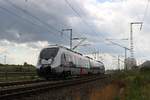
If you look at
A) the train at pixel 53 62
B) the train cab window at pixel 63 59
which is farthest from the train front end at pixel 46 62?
the train cab window at pixel 63 59

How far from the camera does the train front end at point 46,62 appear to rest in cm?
3347

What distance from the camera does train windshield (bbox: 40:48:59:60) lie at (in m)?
34.5

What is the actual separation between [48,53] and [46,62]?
1104mm

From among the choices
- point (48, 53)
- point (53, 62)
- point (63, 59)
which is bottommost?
point (53, 62)

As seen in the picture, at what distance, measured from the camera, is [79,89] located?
76.7 feet

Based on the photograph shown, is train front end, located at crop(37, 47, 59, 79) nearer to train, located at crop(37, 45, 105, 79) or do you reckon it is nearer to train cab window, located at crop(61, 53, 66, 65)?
train, located at crop(37, 45, 105, 79)

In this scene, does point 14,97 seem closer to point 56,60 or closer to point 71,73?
point 56,60

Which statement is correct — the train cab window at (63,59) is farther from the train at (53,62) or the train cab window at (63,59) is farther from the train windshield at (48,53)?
the train windshield at (48,53)

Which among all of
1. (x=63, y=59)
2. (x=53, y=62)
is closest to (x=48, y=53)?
(x=53, y=62)

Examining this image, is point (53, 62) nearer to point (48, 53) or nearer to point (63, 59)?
point (48, 53)

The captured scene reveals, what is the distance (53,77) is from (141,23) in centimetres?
1546

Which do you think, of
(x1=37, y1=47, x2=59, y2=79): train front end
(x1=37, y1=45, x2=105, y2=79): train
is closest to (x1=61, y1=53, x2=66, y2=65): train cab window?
(x1=37, y1=45, x2=105, y2=79): train

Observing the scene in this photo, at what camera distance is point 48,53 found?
114 feet

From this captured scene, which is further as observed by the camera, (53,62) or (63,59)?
(63,59)
